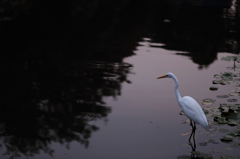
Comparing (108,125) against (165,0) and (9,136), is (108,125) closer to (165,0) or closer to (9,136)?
(9,136)

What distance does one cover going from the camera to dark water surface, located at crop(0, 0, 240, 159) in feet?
19.5

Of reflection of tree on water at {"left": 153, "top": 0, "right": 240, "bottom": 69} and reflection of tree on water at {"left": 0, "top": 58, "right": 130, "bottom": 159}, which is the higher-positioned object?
reflection of tree on water at {"left": 153, "top": 0, "right": 240, "bottom": 69}

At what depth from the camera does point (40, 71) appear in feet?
31.4

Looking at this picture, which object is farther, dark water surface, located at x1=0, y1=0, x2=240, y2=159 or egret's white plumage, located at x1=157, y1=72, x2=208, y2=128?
dark water surface, located at x1=0, y1=0, x2=240, y2=159

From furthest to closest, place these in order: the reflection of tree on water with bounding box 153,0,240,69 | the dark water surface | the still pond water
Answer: the reflection of tree on water with bounding box 153,0,240,69 → the dark water surface → the still pond water

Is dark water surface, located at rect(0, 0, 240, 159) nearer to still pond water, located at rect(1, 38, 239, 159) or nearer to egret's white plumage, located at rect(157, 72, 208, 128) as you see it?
still pond water, located at rect(1, 38, 239, 159)

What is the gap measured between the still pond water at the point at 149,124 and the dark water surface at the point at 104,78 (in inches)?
0.7

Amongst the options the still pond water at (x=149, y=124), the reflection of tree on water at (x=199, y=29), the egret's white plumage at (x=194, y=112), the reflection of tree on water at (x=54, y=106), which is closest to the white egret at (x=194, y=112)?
the egret's white plumage at (x=194, y=112)

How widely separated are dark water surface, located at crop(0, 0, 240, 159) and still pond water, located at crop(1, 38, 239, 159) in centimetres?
2

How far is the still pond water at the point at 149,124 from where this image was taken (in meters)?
5.68

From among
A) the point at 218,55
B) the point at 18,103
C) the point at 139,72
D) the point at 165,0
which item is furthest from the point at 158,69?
the point at 165,0

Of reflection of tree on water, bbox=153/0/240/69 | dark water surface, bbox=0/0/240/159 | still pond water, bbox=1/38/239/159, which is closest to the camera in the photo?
still pond water, bbox=1/38/239/159

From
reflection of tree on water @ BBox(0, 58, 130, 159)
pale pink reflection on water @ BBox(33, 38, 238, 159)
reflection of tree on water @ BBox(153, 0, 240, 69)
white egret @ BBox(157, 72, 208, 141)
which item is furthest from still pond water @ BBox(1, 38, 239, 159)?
reflection of tree on water @ BBox(153, 0, 240, 69)

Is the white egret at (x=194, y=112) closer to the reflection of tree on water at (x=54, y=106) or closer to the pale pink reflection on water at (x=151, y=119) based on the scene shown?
the pale pink reflection on water at (x=151, y=119)
